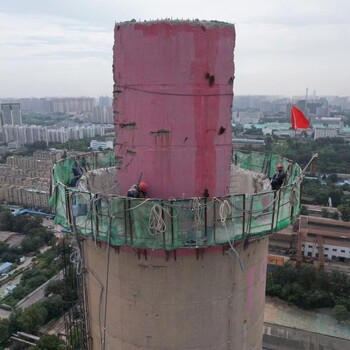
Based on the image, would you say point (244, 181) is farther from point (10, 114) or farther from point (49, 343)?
point (10, 114)

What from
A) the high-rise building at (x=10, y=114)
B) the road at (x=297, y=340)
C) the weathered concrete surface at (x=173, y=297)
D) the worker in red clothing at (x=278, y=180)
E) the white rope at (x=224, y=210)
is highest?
the white rope at (x=224, y=210)

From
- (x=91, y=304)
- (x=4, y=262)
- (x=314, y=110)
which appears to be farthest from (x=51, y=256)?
(x=314, y=110)

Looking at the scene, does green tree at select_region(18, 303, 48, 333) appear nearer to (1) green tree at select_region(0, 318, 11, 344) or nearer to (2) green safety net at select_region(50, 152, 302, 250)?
(1) green tree at select_region(0, 318, 11, 344)

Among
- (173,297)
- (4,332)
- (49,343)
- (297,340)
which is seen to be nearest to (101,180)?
(173,297)

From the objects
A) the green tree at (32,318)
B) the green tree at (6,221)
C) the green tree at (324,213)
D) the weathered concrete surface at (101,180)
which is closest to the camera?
the weathered concrete surface at (101,180)

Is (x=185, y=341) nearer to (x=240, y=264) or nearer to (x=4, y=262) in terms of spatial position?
(x=240, y=264)

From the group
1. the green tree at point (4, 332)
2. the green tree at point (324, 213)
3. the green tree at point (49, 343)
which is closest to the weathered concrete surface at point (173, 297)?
the green tree at point (49, 343)

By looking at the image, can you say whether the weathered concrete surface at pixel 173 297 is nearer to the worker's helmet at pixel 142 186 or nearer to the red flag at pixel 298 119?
the worker's helmet at pixel 142 186
